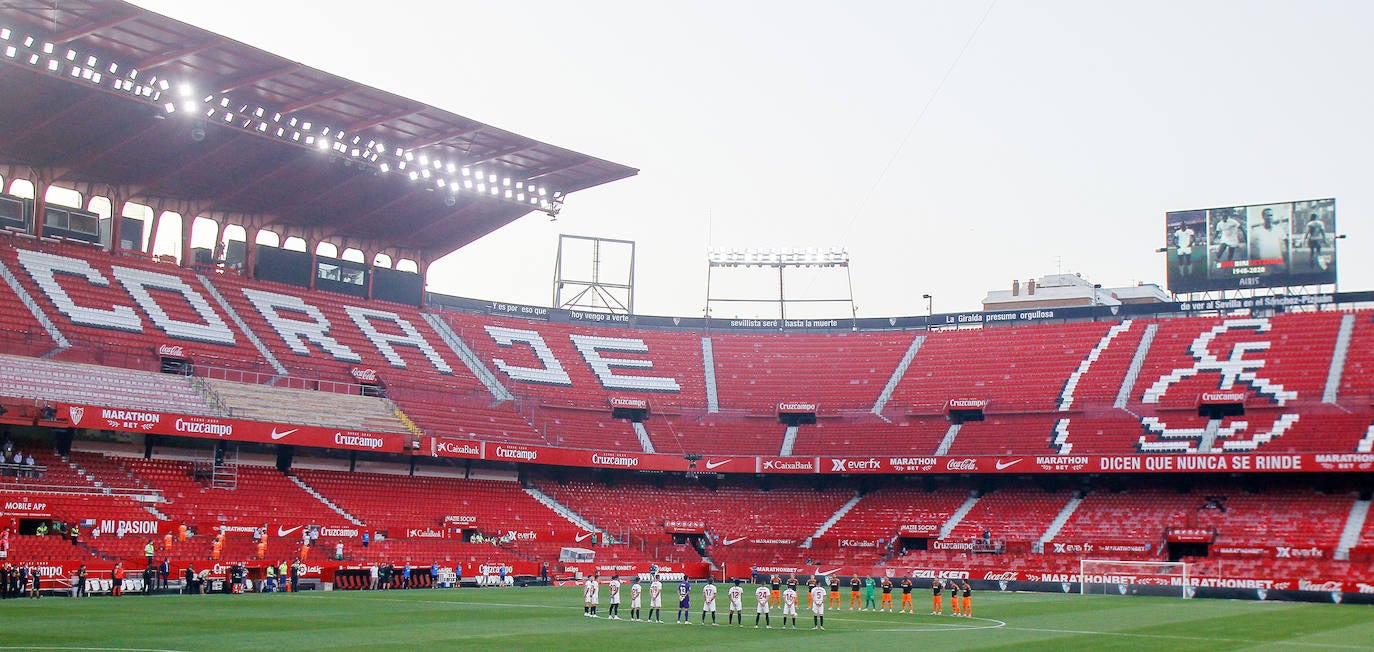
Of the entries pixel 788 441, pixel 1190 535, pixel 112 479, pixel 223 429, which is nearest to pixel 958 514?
pixel 788 441

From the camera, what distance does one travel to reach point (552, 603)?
42.9m

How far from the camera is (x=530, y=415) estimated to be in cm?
7044

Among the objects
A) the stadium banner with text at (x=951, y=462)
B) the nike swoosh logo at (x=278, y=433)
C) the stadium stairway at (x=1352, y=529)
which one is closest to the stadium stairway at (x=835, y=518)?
the stadium banner with text at (x=951, y=462)

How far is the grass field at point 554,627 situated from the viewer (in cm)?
2778

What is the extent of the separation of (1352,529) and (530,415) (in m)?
40.0

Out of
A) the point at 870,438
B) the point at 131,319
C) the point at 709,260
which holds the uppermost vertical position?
the point at 709,260

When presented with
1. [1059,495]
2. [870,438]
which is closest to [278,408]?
[870,438]

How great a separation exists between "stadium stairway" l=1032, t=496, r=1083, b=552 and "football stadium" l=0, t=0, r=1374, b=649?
0.50 metres

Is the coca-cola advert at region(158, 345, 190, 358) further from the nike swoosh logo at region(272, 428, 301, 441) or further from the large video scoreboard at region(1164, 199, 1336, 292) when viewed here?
the large video scoreboard at region(1164, 199, 1336, 292)

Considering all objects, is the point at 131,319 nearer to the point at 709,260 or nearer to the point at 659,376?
the point at 659,376

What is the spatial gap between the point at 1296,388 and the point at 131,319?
181 feet

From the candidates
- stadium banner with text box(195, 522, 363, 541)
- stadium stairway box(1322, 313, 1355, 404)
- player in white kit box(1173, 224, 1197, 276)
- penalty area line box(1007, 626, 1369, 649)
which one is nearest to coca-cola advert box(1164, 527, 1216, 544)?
stadium stairway box(1322, 313, 1355, 404)

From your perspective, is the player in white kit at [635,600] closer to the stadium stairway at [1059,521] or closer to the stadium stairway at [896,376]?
the stadium stairway at [1059,521]

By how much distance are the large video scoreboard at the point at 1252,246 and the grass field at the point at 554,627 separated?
94.8 ft
